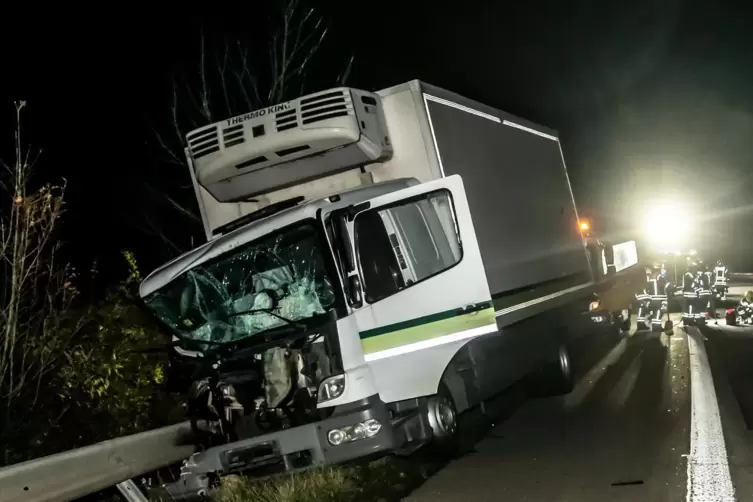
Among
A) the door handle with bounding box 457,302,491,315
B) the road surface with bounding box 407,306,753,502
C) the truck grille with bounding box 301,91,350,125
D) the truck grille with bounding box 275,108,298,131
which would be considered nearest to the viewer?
the road surface with bounding box 407,306,753,502

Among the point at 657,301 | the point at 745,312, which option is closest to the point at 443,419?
the point at 657,301

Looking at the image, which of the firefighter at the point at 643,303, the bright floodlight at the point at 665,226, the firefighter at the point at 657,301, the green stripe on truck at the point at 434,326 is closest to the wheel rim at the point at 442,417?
the green stripe on truck at the point at 434,326

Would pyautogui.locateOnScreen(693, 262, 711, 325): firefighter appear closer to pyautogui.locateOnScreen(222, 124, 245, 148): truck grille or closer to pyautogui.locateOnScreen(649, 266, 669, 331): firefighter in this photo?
pyautogui.locateOnScreen(649, 266, 669, 331): firefighter

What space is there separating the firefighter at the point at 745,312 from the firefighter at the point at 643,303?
1.69 meters

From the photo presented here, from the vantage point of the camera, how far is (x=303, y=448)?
6.21 meters

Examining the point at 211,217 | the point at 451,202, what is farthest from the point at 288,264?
the point at 211,217

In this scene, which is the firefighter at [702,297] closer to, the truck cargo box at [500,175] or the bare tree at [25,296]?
the truck cargo box at [500,175]

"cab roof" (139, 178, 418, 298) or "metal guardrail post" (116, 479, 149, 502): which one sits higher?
"cab roof" (139, 178, 418, 298)

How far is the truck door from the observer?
6461 millimetres

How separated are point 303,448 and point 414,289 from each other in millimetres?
1494

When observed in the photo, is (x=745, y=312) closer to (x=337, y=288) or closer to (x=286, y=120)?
(x=286, y=120)

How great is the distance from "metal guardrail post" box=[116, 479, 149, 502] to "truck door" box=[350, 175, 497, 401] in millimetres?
2000

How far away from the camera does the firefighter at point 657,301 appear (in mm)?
16344

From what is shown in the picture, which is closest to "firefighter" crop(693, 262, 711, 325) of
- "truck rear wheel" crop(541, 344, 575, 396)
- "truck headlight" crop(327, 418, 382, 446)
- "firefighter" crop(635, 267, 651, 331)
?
"firefighter" crop(635, 267, 651, 331)
